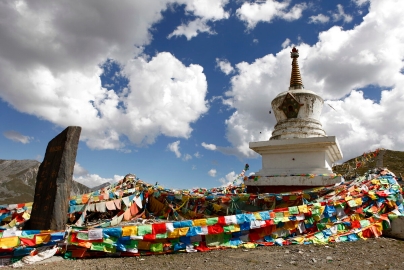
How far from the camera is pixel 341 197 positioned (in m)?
5.62

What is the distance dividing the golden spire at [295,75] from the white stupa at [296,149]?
0.12 m

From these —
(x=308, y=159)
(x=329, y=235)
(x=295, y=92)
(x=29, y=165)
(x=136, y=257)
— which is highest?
(x=295, y=92)

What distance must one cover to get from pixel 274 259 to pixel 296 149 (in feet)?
18.7

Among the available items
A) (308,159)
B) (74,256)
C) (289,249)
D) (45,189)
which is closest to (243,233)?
(289,249)

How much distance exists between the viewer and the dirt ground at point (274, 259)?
12.1 ft

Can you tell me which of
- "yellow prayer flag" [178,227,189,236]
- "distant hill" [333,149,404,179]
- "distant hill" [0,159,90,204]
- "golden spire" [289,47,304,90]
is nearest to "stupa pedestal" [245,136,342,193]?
"golden spire" [289,47,304,90]

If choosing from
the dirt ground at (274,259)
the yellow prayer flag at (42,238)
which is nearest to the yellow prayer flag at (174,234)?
the dirt ground at (274,259)

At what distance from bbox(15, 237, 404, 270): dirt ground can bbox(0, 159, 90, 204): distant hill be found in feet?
39.1

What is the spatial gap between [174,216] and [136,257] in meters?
3.07

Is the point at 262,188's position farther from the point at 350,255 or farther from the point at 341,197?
the point at 350,255

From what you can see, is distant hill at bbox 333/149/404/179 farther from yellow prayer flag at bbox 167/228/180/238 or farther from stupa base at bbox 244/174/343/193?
yellow prayer flag at bbox 167/228/180/238

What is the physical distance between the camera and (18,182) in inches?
619

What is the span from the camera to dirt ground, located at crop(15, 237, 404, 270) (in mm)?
3699

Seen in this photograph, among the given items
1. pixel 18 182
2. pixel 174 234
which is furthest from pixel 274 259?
pixel 18 182
